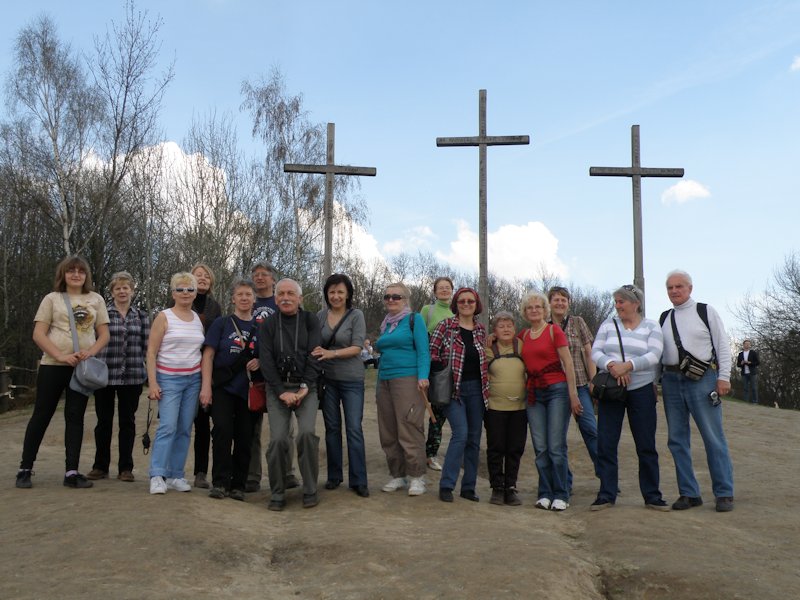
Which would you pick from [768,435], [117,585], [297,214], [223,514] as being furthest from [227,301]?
[117,585]

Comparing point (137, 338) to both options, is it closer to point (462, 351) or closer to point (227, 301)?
point (462, 351)

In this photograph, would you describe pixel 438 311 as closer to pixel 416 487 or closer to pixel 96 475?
pixel 416 487

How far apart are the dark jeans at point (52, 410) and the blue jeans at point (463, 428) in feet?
10.2

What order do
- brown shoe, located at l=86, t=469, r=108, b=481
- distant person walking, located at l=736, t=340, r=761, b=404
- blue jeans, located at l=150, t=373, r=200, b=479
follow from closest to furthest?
blue jeans, located at l=150, t=373, r=200, b=479, brown shoe, located at l=86, t=469, r=108, b=481, distant person walking, located at l=736, t=340, r=761, b=404

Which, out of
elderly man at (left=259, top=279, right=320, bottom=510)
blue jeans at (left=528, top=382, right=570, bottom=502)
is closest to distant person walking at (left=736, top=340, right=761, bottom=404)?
blue jeans at (left=528, top=382, right=570, bottom=502)

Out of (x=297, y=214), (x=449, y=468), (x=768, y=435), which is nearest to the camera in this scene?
(x=449, y=468)

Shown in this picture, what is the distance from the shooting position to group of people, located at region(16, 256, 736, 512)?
5645mm

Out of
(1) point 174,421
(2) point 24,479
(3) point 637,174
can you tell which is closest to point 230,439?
(1) point 174,421

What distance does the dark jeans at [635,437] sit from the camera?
5.64m

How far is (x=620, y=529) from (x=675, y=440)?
4.15 ft

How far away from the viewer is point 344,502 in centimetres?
Answer: 577

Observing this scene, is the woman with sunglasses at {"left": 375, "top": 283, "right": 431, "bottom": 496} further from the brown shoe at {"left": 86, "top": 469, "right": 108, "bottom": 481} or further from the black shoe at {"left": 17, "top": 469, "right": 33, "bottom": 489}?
the black shoe at {"left": 17, "top": 469, "right": 33, "bottom": 489}

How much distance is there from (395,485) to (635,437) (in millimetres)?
2152

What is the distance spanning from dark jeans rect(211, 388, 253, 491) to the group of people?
1 cm
